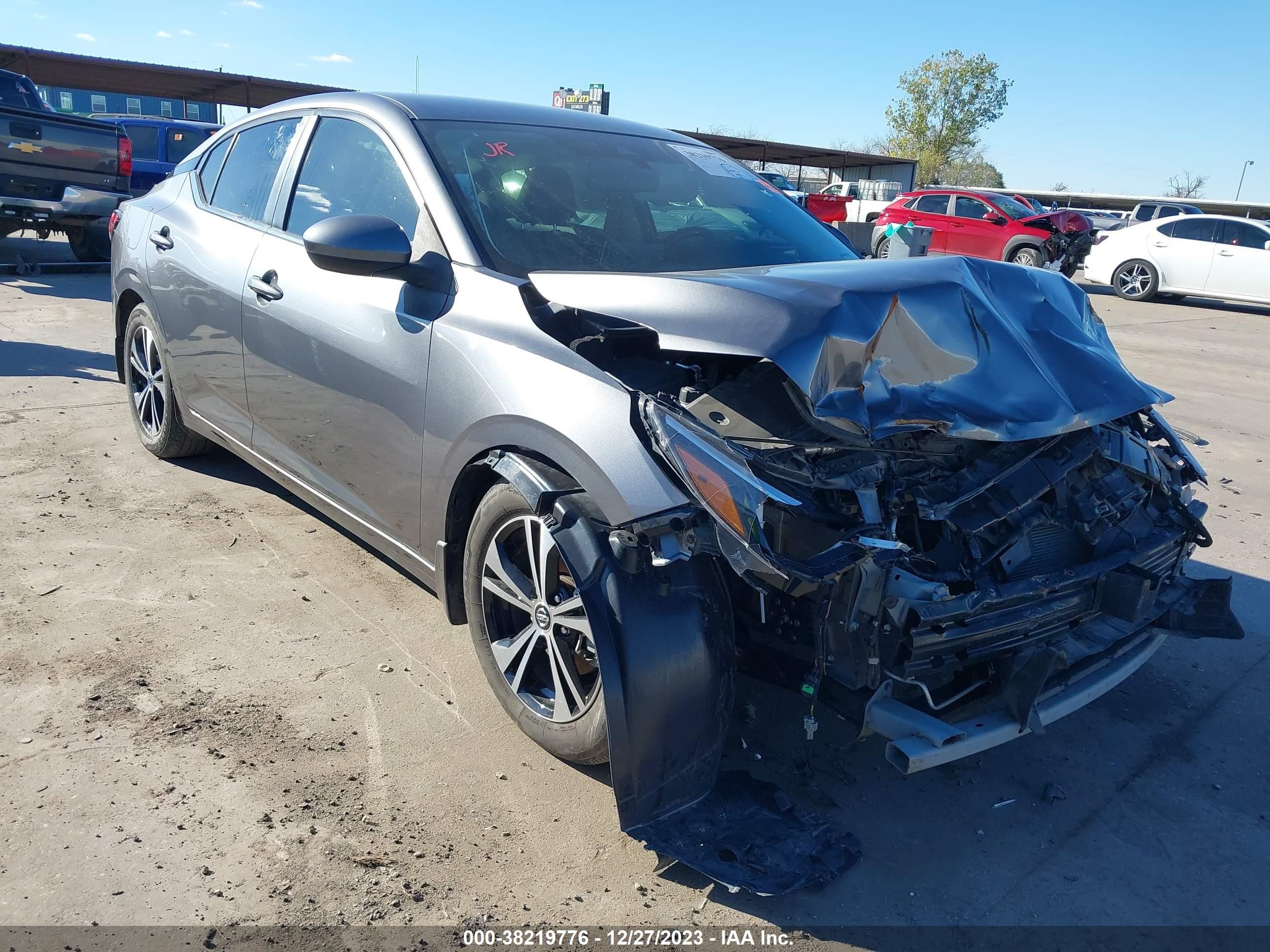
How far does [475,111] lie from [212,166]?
1770 millimetres

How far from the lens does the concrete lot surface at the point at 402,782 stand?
93.0 inches

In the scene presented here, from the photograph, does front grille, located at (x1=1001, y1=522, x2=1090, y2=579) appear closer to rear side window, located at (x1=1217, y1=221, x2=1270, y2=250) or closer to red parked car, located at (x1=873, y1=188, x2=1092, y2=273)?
red parked car, located at (x1=873, y1=188, x2=1092, y2=273)

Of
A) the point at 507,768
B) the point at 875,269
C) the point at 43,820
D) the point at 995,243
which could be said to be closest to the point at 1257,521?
the point at 875,269

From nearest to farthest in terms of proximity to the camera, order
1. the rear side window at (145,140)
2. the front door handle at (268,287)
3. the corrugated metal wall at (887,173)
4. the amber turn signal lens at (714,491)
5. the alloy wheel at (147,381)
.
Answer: the amber turn signal lens at (714,491), the front door handle at (268,287), the alloy wheel at (147,381), the rear side window at (145,140), the corrugated metal wall at (887,173)

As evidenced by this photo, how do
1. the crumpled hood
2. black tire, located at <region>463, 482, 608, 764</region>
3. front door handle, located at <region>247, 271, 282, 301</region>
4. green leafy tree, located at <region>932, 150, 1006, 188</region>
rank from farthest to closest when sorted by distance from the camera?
1. green leafy tree, located at <region>932, 150, 1006, 188</region>
2. front door handle, located at <region>247, 271, 282, 301</region>
3. black tire, located at <region>463, 482, 608, 764</region>
4. the crumpled hood

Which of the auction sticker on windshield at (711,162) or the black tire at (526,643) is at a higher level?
the auction sticker on windshield at (711,162)

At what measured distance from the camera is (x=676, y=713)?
2.35 m

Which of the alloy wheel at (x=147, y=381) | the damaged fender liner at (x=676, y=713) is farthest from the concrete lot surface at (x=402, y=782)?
the alloy wheel at (x=147, y=381)

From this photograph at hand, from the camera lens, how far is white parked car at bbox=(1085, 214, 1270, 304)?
16.2 metres

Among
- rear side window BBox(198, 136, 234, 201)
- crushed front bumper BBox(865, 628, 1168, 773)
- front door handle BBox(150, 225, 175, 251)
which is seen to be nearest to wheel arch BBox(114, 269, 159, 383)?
front door handle BBox(150, 225, 175, 251)

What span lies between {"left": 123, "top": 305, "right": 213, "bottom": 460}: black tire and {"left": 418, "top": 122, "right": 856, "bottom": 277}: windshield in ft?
7.67

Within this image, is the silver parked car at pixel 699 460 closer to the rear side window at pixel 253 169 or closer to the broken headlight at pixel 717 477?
the broken headlight at pixel 717 477

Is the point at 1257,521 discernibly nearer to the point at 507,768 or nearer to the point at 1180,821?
the point at 1180,821

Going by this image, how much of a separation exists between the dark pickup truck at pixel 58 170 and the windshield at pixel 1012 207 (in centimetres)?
1580
